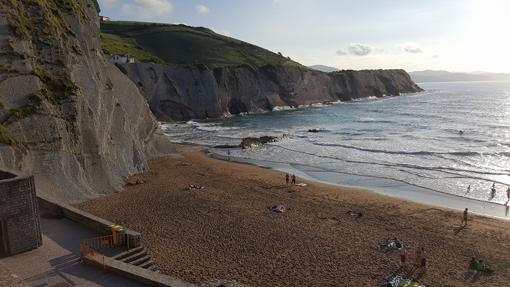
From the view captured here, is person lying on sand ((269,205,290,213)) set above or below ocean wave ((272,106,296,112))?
below

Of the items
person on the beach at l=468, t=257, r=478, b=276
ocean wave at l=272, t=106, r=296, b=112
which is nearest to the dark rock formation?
person on the beach at l=468, t=257, r=478, b=276

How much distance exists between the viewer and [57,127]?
25406 mm

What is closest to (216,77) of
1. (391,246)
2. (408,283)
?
(391,246)

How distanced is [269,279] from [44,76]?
65.2 feet

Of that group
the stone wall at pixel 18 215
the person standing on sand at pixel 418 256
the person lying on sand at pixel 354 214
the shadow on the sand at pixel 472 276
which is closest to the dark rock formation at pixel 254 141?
the person lying on sand at pixel 354 214

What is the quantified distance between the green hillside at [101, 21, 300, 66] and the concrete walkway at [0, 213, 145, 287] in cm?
10879

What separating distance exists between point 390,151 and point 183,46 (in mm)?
111048

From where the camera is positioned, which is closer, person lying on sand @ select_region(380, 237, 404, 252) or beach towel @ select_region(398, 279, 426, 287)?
beach towel @ select_region(398, 279, 426, 287)

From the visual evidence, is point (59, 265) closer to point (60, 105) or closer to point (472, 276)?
point (60, 105)

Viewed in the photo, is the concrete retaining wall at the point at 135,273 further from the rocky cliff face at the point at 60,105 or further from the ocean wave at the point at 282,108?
the ocean wave at the point at 282,108

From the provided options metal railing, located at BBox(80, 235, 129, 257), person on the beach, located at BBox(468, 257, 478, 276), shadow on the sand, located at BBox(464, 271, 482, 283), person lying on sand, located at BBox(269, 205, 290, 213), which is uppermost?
metal railing, located at BBox(80, 235, 129, 257)

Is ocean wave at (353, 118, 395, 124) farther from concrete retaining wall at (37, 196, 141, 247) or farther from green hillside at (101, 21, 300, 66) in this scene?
concrete retaining wall at (37, 196, 141, 247)

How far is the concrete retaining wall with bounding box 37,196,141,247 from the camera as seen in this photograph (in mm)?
15797

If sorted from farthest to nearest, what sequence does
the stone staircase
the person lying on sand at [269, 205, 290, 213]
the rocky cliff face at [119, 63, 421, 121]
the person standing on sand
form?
the rocky cliff face at [119, 63, 421, 121], the person lying on sand at [269, 205, 290, 213], the person standing on sand, the stone staircase
